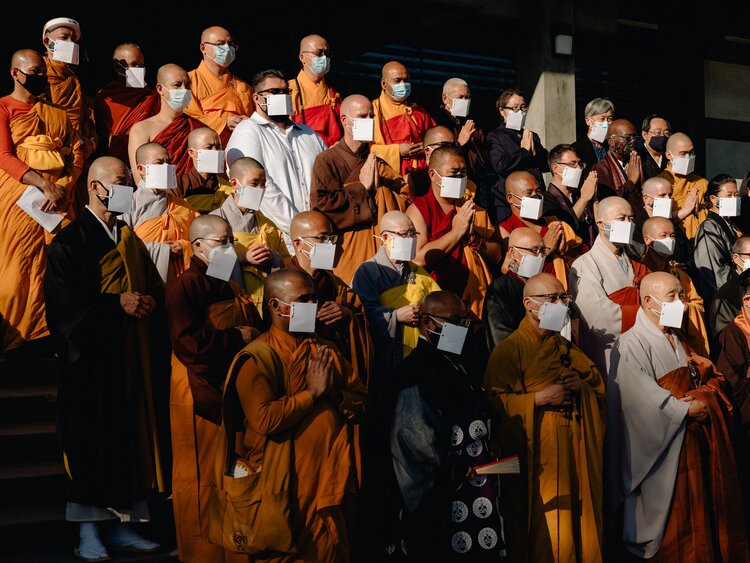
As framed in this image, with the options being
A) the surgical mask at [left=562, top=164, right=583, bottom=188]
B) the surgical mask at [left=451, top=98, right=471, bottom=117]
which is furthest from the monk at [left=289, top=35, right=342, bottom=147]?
the surgical mask at [left=562, top=164, right=583, bottom=188]

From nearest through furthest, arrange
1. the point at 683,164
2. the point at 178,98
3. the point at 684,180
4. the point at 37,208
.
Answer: the point at 37,208, the point at 178,98, the point at 683,164, the point at 684,180

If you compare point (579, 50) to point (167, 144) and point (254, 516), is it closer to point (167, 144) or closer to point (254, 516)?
point (167, 144)

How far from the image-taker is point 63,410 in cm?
583

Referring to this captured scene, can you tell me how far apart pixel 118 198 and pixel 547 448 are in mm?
2617

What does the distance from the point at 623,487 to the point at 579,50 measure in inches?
259

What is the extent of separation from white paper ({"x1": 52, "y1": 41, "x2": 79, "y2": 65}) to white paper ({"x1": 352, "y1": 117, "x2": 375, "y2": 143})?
182 cm

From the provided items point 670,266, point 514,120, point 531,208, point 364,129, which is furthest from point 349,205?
→ point 670,266

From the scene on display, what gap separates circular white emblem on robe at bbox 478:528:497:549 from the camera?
580 centimetres

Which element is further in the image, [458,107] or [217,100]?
[458,107]

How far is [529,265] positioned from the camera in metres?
7.13

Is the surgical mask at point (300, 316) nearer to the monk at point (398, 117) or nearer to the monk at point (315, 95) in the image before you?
the monk at point (398, 117)

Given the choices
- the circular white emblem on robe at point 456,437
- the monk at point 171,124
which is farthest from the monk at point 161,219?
the circular white emblem on robe at point 456,437

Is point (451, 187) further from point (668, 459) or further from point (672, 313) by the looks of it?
point (668, 459)

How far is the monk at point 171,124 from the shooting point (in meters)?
7.66
